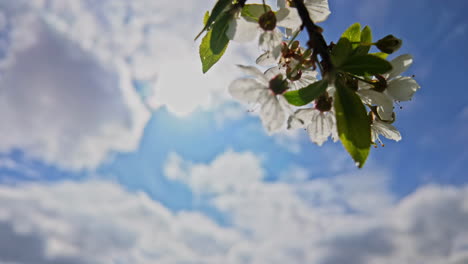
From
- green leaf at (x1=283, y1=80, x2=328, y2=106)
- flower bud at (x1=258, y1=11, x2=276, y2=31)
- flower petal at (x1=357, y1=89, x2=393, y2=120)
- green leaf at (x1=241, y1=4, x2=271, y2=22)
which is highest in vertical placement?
green leaf at (x1=241, y1=4, x2=271, y2=22)

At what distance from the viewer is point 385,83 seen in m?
1.41

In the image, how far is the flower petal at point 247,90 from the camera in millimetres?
1378

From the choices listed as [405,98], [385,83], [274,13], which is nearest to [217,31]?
[274,13]

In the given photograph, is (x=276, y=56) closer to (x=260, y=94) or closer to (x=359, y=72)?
(x=260, y=94)

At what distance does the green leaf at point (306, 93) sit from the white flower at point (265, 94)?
28 mm

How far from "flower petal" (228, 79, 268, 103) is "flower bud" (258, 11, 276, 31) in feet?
0.71

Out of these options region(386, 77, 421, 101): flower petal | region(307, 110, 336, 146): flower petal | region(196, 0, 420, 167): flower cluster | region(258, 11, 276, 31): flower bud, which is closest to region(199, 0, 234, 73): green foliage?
region(196, 0, 420, 167): flower cluster

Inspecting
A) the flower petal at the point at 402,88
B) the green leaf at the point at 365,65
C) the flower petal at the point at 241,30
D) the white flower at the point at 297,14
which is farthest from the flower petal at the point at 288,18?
the flower petal at the point at 402,88

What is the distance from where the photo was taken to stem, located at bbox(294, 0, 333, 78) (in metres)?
1.22

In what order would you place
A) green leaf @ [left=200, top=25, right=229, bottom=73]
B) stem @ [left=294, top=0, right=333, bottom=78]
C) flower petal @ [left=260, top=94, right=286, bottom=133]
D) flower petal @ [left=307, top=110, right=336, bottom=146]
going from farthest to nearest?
1. green leaf @ [left=200, top=25, right=229, bottom=73]
2. flower petal @ [left=307, top=110, right=336, bottom=146]
3. flower petal @ [left=260, top=94, right=286, bottom=133]
4. stem @ [left=294, top=0, right=333, bottom=78]

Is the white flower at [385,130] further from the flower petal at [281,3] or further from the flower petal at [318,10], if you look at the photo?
the flower petal at [281,3]

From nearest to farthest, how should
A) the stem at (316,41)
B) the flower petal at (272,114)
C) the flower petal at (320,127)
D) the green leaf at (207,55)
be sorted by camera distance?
the stem at (316,41), the flower petal at (272,114), the flower petal at (320,127), the green leaf at (207,55)

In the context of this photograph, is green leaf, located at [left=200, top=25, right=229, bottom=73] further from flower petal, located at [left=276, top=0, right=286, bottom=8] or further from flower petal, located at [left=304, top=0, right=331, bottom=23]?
flower petal, located at [left=304, top=0, right=331, bottom=23]

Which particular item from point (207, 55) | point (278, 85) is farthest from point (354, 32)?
point (207, 55)
